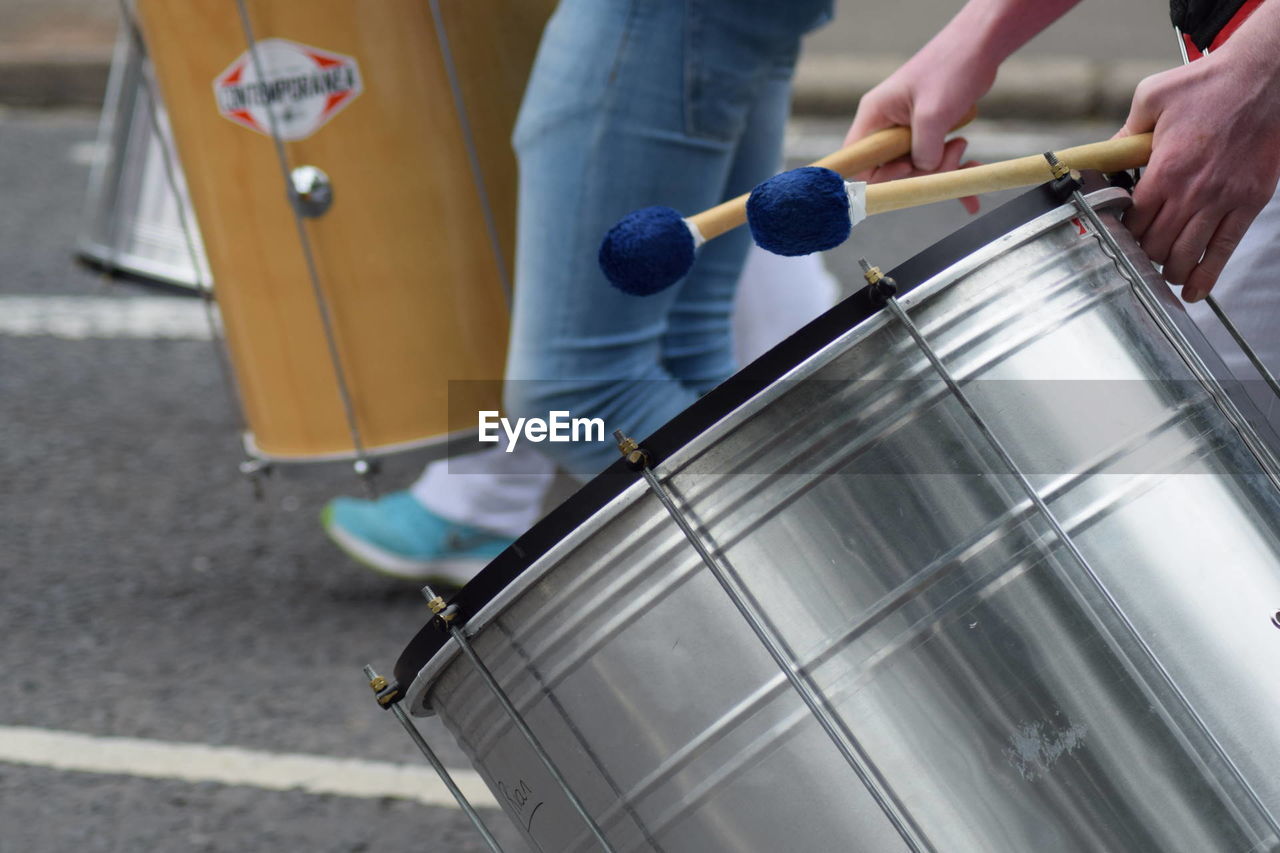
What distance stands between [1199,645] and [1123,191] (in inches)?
12.5

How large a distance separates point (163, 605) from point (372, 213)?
32.6 inches

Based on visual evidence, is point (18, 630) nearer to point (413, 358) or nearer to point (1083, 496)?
point (413, 358)

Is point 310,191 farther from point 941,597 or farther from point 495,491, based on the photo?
point 941,597

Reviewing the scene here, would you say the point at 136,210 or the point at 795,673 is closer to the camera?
the point at 795,673

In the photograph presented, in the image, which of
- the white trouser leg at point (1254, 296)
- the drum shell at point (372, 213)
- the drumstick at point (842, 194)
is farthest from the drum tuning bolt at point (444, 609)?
the drum shell at point (372, 213)

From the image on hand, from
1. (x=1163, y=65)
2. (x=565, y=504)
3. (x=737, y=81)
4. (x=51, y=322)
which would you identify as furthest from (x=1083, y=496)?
(x=1163, y=65)

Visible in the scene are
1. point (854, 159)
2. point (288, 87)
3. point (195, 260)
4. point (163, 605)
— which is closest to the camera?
point (854, 159)

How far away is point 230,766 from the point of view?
1.90 m

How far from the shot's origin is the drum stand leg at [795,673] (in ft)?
2.84

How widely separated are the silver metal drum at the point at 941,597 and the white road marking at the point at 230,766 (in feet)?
3.09

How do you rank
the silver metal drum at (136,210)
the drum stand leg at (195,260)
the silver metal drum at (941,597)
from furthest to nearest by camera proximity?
the silver metal drum at (136,210) → the drum stand leg at (195,260) → the silver metal drum at (941,597)

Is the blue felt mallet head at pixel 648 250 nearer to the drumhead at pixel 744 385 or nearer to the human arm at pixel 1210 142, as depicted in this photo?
the drumhead at pixel 744 385

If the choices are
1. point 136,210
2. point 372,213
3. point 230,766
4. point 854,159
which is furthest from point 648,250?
point 136,210

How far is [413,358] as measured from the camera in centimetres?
200
